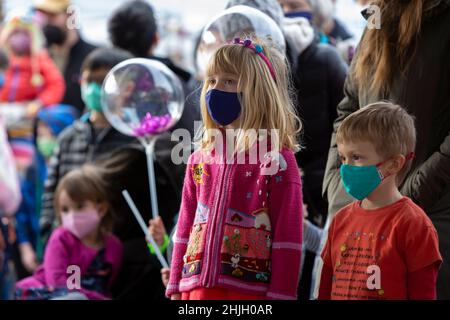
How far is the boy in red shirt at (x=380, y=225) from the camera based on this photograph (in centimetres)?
315

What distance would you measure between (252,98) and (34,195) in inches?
143

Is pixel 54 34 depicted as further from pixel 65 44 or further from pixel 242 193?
pixel 242 193

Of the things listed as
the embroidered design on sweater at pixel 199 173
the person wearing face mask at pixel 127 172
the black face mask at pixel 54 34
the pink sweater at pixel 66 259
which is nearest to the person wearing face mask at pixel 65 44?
the black face mask at pixel 54 34

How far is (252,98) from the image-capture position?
343 centimetres

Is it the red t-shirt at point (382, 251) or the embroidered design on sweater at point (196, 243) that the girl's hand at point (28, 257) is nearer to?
the embroidered design on sweater at point (196, 243)

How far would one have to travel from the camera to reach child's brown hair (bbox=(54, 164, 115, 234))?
17.3 feet

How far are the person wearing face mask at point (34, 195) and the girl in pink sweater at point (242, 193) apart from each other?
10.4ft

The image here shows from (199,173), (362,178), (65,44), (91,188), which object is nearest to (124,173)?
(91,188)

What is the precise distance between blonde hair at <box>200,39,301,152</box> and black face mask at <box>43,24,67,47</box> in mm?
4656

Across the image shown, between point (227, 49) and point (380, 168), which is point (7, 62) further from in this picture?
point (380, 168)

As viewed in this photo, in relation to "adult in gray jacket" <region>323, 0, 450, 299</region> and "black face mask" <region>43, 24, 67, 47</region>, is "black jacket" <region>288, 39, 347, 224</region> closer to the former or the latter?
"adult in gray jacket" <region>323, 0, 450, 299</region>

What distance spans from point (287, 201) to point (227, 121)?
0.33 metres

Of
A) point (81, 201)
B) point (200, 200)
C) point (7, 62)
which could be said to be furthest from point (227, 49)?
point (7, 62)

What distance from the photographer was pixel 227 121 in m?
3.41
